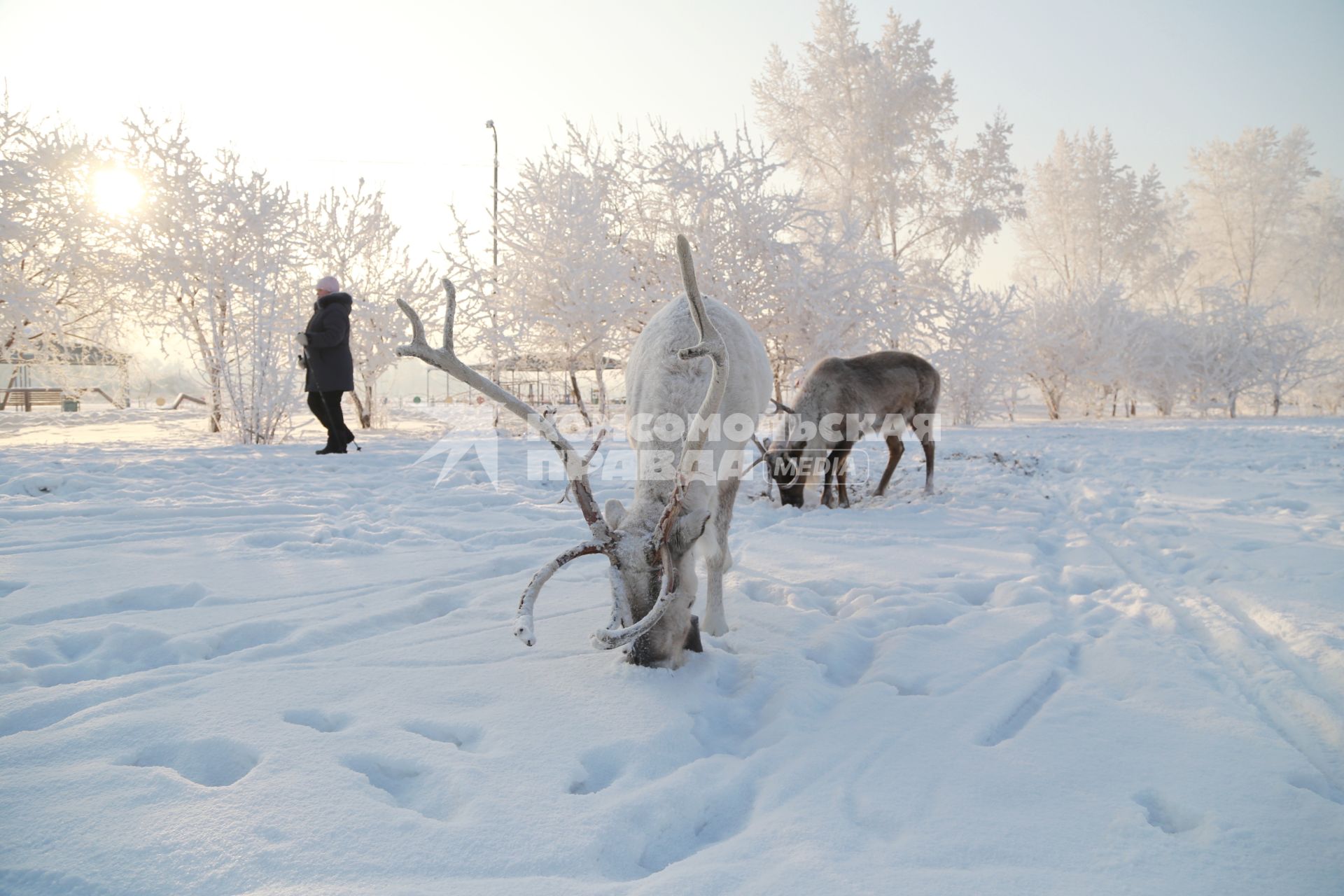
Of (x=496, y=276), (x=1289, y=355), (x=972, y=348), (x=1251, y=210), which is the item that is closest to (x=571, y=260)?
(x=496, y=276)

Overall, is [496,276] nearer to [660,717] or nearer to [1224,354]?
[660,717]

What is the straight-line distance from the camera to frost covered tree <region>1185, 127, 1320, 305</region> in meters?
27.7

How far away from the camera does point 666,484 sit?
265 centimetres

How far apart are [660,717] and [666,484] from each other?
83 centimetres

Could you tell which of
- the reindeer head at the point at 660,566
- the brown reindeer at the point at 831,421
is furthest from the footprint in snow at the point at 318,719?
the brown reindeer at the point at 831,421

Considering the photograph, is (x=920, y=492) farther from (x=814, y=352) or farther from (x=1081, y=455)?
(x=814, y=352)

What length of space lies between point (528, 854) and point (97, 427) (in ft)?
47.7

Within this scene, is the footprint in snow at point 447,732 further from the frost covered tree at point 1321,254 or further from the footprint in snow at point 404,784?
the frost covered tree at point 1321,254

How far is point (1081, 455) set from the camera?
1003cm

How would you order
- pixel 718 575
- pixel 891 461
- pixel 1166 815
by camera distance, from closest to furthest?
pixel 1166 815 < pixel 718 575 < pixel 891 461

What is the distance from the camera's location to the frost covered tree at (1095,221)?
1093 inches

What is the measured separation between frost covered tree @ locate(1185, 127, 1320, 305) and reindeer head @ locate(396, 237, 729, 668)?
107 feet

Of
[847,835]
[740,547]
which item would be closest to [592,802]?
[847,835]

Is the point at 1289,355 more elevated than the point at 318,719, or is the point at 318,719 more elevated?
the point at 1289,355
